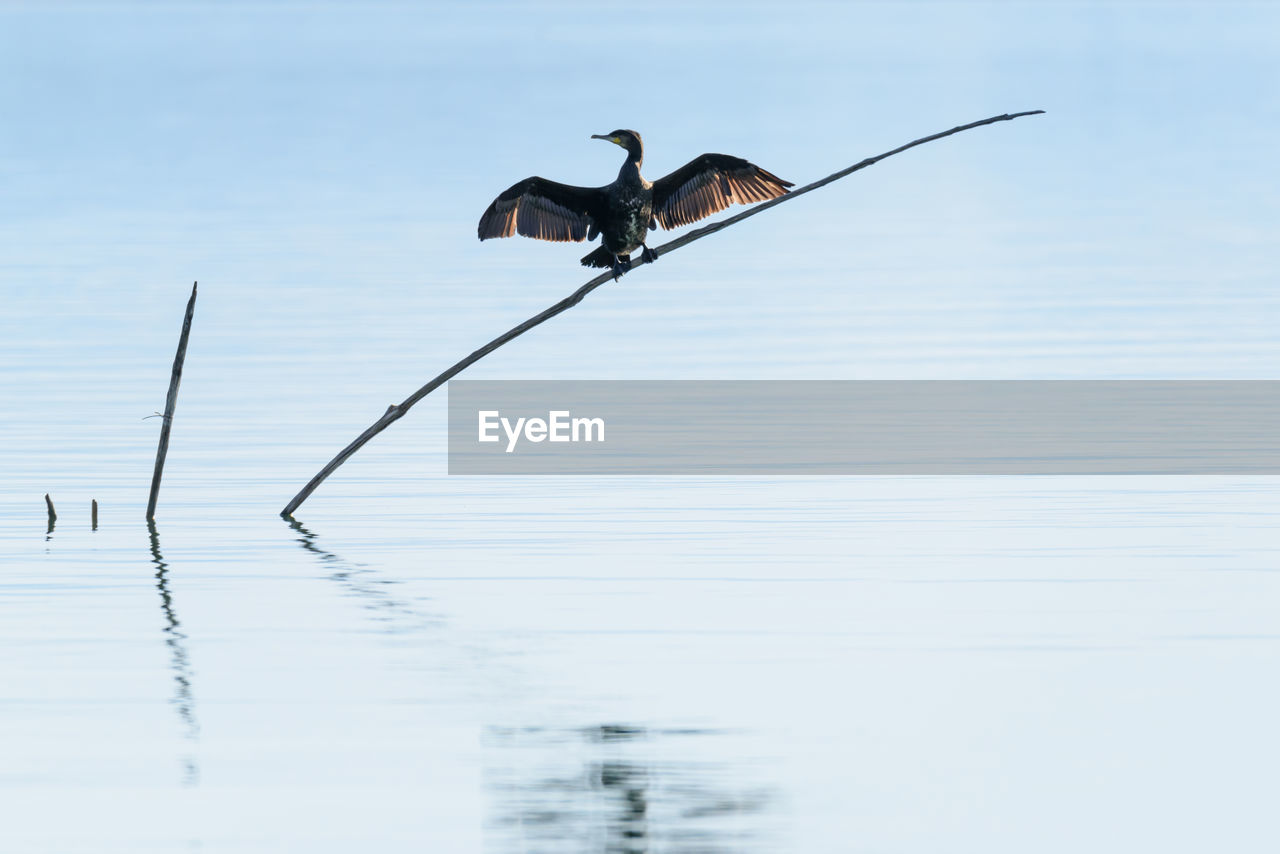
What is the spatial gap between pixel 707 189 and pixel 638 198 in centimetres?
54

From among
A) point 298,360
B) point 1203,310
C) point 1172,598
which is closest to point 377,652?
point 1172,598

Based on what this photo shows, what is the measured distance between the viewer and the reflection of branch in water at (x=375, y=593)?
14367 millimetres

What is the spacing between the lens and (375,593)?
51.3 feet

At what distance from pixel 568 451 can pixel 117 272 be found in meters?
51.7

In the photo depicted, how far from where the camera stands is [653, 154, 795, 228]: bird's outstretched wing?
16.7 meters

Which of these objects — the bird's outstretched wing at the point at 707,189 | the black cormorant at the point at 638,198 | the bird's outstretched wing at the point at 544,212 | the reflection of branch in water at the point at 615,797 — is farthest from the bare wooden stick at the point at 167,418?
the reflection of branch in water at the point at 615,797

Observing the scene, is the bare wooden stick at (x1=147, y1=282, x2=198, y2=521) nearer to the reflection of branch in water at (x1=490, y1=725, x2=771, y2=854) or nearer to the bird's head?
the bird's head

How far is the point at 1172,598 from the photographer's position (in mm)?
15070

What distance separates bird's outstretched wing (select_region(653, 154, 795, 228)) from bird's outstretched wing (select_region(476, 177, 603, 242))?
0.51m

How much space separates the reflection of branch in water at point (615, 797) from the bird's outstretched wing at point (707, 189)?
636cm

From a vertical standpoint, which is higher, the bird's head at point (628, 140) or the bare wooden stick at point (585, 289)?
the bird's head at point (628, 140)

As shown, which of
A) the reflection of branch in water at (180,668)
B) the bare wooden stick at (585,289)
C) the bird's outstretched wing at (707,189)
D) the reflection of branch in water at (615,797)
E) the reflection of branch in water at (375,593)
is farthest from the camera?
the bird's outstretched wing at (707,189)

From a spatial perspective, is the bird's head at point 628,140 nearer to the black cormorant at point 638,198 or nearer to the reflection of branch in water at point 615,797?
the black cormorant at point 638,198

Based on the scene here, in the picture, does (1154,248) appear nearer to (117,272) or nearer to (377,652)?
(117,272)
